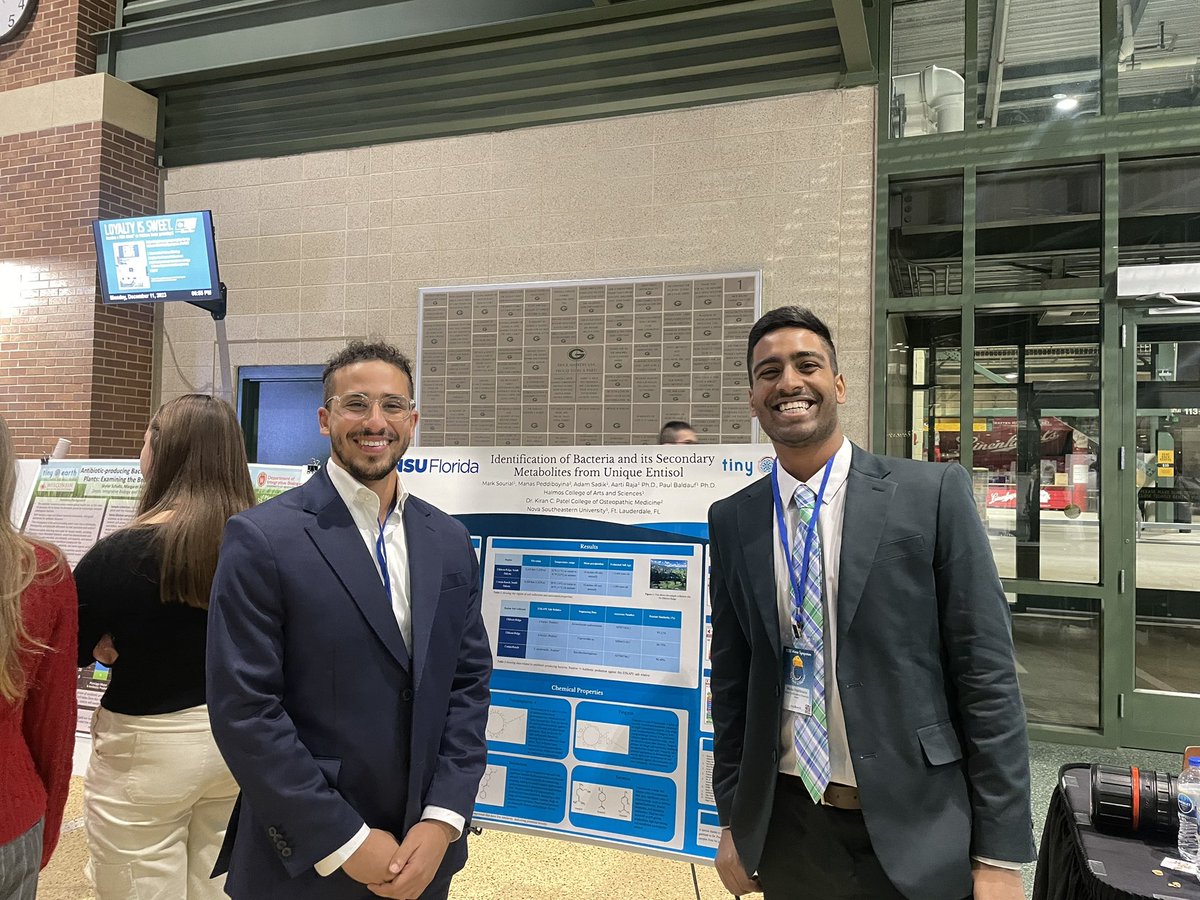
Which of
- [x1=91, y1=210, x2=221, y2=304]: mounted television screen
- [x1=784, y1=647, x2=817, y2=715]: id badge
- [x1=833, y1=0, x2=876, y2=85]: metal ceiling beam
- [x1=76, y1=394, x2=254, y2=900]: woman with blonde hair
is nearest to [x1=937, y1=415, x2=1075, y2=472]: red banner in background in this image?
[x1=833, y1=0, x2=876, y2=85]: metal ceiling beam

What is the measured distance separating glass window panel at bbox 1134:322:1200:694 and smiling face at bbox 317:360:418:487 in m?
4.20

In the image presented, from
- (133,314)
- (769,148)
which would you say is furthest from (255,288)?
(769,148)

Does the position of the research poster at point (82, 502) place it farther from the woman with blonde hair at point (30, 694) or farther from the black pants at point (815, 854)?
the black pants at point (815, 854)

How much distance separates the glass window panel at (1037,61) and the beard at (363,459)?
429 centimetres

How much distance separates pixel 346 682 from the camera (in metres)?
1.39

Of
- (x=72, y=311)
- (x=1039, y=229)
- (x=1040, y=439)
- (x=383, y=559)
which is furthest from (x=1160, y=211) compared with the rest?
(x=72, y=311)

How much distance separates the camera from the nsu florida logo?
2496mm

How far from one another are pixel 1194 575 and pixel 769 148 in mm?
3275

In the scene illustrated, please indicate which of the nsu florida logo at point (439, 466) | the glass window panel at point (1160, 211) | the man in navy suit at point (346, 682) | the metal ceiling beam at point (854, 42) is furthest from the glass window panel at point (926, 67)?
the man in navy suit at point (346, 682)

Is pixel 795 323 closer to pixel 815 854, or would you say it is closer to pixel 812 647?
pixel 812 647

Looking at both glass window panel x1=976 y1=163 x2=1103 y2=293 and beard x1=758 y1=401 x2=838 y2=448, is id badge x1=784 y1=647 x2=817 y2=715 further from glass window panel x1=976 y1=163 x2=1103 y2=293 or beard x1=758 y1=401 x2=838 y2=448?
glass window panel x1=976 y1=163 x2=1103 y2=293

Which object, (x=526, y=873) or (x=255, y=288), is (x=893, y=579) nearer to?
(x=526, y=873)

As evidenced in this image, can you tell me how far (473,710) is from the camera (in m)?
1.58

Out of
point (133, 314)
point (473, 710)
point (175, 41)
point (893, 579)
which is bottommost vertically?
point (473, 710)
